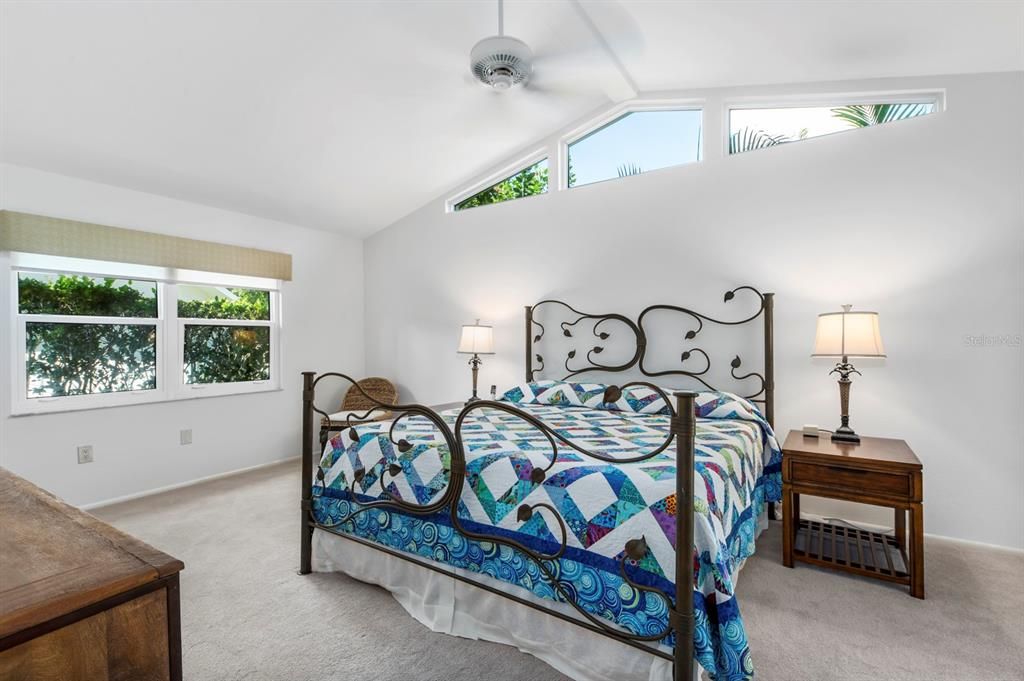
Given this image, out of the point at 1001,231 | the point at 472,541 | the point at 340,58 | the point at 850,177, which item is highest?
the point at 340,58

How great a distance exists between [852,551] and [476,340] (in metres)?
2.70

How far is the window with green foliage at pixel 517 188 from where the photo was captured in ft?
13.7

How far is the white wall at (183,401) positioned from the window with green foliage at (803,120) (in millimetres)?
3630

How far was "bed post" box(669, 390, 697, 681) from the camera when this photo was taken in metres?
1.34

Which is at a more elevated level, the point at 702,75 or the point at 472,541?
the point at 702,75

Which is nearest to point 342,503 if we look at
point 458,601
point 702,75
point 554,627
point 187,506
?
point 458,601

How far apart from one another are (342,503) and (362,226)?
3.29 meters

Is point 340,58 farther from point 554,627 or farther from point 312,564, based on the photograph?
point 554,627

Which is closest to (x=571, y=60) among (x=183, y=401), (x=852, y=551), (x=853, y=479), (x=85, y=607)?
(x=853, y=479)

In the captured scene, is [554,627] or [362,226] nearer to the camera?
[554,627]

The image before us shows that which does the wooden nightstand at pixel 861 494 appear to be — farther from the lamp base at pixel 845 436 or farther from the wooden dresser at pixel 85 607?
the wooden dresser at pixel 85 607

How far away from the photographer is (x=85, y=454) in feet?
10.7

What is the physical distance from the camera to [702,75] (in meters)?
3.21

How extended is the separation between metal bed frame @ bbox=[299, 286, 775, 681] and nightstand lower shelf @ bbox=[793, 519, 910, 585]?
0.35 meters
